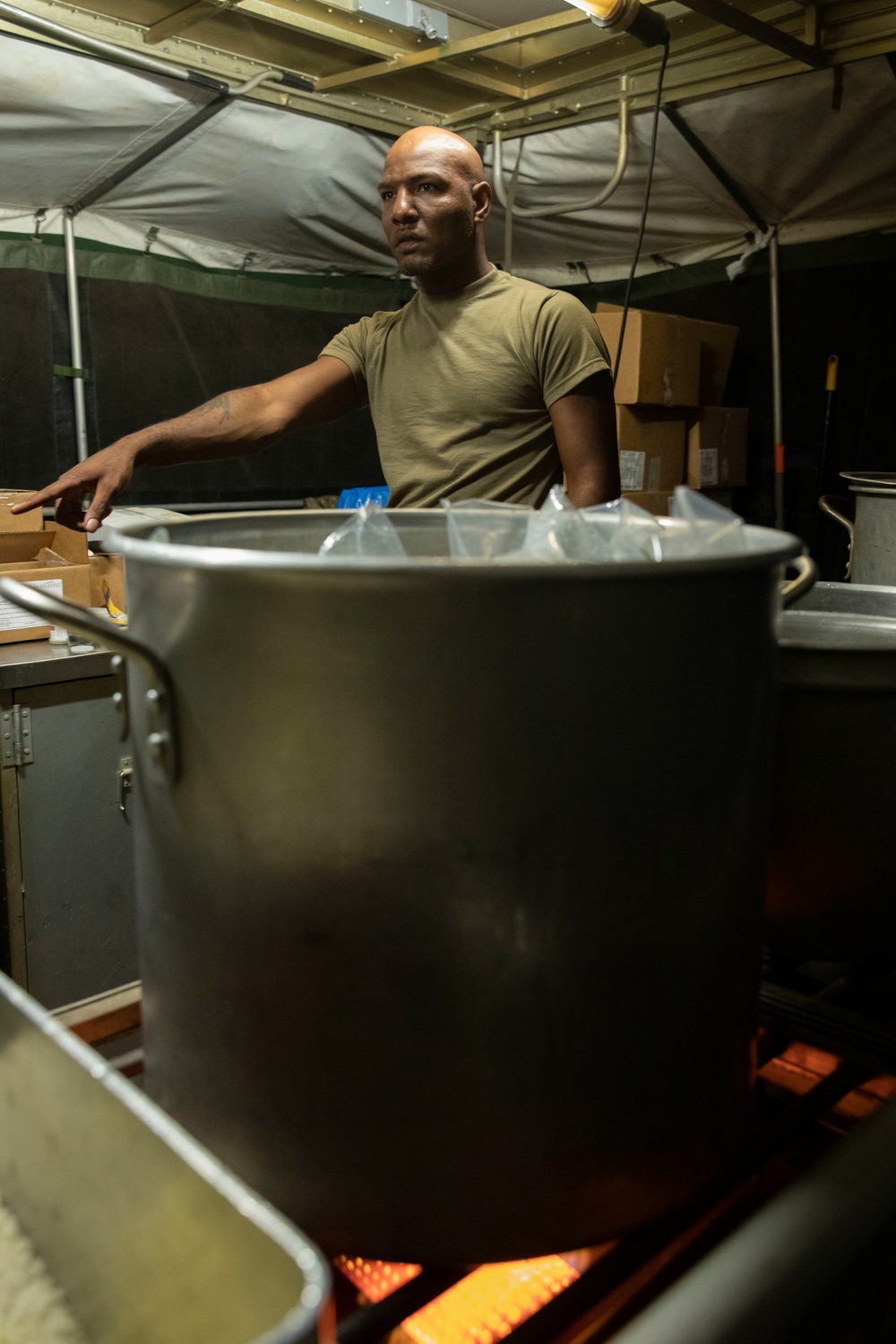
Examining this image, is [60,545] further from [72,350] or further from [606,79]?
[606,79]

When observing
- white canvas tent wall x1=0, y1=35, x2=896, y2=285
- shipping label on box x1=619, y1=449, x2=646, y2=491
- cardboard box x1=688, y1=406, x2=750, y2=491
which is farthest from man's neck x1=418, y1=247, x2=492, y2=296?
cardboard box x1=688, y1=406, x2=750, y2=491

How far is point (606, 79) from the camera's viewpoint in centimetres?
308

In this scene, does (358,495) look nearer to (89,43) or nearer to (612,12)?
(89,43)

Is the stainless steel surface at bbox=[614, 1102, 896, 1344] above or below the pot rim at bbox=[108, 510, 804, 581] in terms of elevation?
below

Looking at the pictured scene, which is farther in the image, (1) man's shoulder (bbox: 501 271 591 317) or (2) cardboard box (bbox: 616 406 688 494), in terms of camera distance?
(2) cardboard box (bbox: 616 406 688 494)

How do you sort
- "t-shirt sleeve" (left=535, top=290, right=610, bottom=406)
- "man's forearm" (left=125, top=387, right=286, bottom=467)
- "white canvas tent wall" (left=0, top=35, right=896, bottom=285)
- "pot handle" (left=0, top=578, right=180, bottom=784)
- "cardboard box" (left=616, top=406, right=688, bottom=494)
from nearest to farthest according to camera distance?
"pot handle" (left=0, top=578, right=180, bottom=784), "man's forearm" (left=125, top=387, right=286, bottom=467), "t-shirt sleeve" (left=535, top=290, right=610, bottom=406), "white canvas tent wall" (left=0, top=35, right=896, bottom=285), "cardboard box" (left=616, top=406, right=688, bottom=494)

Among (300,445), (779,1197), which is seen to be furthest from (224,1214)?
(300,445)

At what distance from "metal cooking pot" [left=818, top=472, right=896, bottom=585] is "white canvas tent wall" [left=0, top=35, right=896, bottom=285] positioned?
1530 mm

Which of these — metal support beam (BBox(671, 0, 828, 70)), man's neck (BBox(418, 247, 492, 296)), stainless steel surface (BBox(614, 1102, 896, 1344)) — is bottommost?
stainless steel surface (BBox(614, 1102, 896, 1344))

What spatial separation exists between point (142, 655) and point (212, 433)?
117 centimetres

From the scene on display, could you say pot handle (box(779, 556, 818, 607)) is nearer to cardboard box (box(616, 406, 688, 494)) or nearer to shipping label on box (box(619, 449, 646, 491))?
cardboard box (box(616, 406, 688, 494))

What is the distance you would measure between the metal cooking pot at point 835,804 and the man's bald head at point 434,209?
1423 millimetres

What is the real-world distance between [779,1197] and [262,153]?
134 inches

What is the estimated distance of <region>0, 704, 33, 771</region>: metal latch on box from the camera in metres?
1.92
